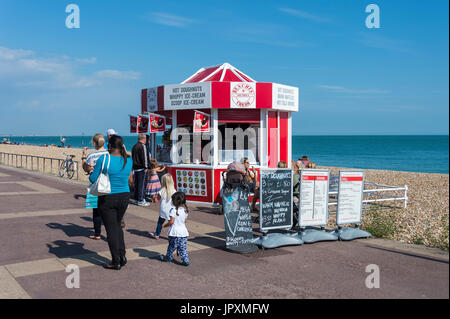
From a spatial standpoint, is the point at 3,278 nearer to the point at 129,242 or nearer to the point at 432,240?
the point at 129,242

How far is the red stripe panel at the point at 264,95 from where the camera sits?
1192 cm

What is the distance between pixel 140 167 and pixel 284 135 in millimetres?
4449

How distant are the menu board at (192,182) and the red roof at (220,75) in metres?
2.81

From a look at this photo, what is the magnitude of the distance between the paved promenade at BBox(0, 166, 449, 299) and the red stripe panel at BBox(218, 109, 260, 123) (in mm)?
3842

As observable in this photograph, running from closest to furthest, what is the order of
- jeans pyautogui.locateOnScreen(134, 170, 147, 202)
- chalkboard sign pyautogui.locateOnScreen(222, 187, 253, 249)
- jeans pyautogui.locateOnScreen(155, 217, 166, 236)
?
chalkboard sign pyautogui.locateOnScreen(222, 187, 253, 249), jeans pyautogui.locateOnScreen(155, 217, 166, 236), jeans pyautogui.locateOnScreen(134, 170, 147, 202)

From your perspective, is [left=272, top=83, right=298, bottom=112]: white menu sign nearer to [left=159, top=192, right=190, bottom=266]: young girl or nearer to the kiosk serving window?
the kiosk serving window

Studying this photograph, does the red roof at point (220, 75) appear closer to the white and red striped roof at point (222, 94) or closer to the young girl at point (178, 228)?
the white and red striped roof at point (222, 94)

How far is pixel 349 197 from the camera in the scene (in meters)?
8.11

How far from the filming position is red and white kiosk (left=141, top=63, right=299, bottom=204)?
38.5 ft

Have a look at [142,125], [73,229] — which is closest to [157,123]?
[142,125]

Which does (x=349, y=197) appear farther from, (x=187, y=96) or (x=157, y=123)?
(x=157, y=123)

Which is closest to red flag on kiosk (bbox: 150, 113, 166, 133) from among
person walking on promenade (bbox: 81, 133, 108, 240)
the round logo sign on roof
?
the round logo sign on roof

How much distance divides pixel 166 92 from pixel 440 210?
8714mm

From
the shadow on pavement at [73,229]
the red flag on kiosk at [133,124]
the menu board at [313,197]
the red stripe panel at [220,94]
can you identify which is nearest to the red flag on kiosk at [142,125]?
the red flag on kiosk at [133,124]
